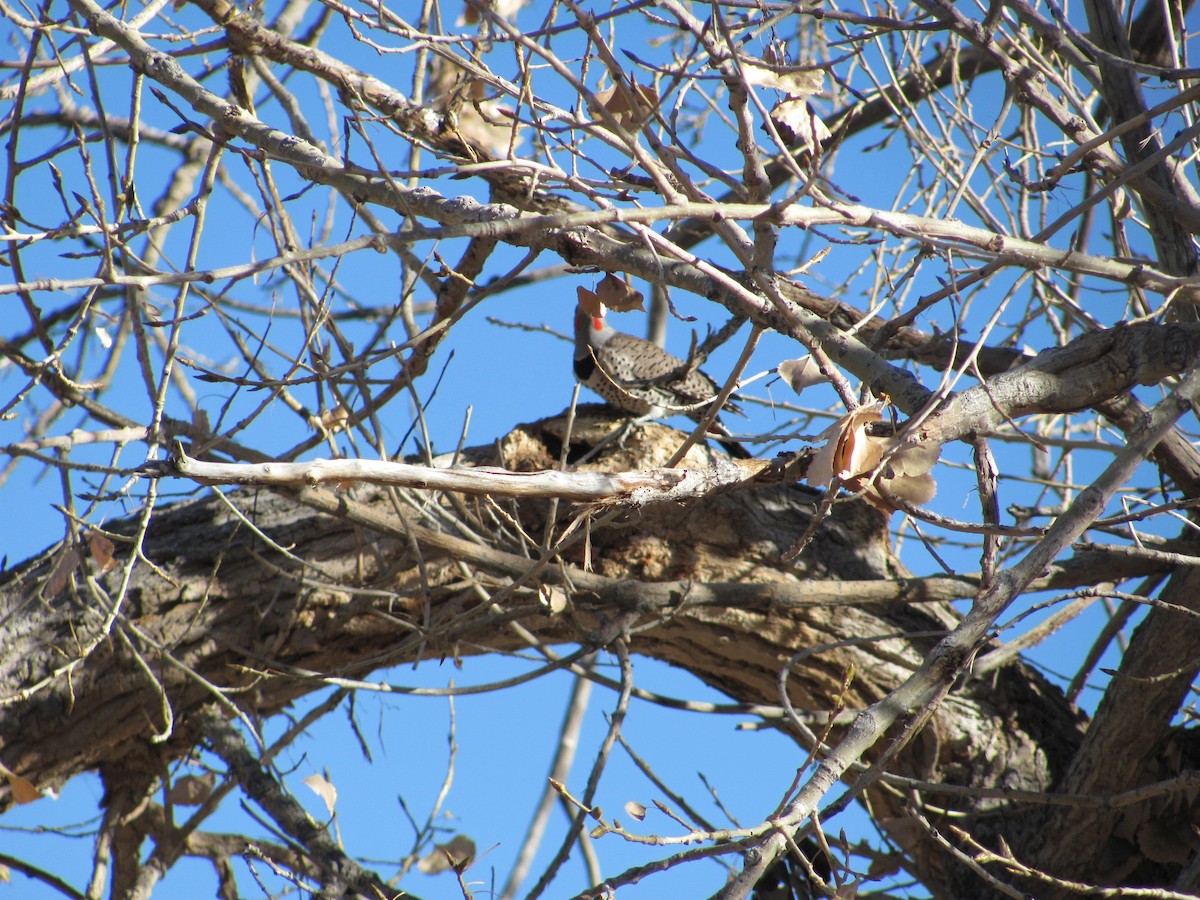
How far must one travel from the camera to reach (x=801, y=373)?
6.33ft

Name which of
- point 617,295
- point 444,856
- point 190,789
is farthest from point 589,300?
point 190,789

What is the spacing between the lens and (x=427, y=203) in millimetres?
1945

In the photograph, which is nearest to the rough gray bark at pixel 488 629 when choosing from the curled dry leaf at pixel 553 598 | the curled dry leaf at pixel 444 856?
the curled dry leaf at pixel 553 598

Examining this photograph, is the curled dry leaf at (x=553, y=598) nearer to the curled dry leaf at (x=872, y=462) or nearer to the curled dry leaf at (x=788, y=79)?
the curled dry leaf at (x=872, y=462)

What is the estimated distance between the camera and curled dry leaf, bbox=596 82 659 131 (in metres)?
1.59

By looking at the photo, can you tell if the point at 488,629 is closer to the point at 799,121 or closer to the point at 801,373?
the point at 801,373

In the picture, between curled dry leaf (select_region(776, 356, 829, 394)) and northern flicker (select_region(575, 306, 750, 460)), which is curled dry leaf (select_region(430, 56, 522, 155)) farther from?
northern flicker (select_region(575, 306, 750, 460))

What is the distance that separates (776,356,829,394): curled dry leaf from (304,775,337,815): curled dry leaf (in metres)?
1.53

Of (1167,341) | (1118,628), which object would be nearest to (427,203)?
(1167,341)

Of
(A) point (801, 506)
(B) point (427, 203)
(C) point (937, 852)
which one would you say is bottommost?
(C) point (937, 852)

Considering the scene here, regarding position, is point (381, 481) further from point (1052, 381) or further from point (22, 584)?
Result: point (22, 584)

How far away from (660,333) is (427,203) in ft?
9.20

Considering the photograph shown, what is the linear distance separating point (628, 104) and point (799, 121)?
15.0 inches

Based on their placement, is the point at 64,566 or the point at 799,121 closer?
the point at 799,121
